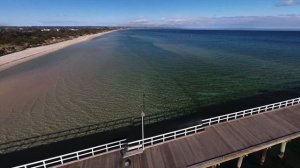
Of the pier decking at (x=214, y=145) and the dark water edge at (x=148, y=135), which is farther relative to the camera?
the dark water edge at (x=148, y=135)

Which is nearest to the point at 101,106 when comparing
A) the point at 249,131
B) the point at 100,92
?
the point at 100,92

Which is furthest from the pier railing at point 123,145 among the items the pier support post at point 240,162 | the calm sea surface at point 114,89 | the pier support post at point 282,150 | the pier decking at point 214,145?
the calm sea surface at point 114,89

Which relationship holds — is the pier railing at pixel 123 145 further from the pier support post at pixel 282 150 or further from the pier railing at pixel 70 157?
the pier support post at pixel 282 150

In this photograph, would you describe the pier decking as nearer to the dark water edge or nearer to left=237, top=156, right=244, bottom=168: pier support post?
left=237, top=156, right=244, bottom=168: pier support post

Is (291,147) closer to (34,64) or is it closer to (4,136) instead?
(4,136)

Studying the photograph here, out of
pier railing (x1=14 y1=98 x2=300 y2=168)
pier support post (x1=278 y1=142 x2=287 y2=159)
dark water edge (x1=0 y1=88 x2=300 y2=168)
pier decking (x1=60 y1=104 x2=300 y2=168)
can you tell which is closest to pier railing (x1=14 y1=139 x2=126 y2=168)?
pier railing (x1=14 y1=98 x2=300 y2=168)

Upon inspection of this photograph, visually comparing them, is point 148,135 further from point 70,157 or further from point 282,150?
point 282,150

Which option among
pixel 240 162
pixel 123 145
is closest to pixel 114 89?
pixel 123 145
